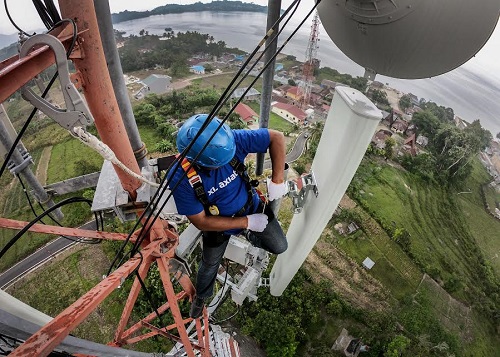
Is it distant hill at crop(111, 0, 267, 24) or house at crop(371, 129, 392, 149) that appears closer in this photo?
house at crop(371, 129, 392, 149)

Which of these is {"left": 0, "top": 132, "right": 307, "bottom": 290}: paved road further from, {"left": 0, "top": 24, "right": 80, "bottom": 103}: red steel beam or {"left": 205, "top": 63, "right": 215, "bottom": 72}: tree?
{"left": 205, "top": 63, "right": 215, "bottom": 72}: tree

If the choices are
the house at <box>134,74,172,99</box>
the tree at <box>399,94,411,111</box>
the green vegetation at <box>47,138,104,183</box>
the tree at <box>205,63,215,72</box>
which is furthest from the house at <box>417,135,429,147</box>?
the green vegetation at <box>47,138,104,183</box>

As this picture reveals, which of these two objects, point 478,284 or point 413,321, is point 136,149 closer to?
point 413,321

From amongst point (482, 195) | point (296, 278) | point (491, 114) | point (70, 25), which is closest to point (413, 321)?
point (296, 278)

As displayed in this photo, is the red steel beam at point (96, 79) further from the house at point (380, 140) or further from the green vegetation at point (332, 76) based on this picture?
the green vegetation at point (332, 76)

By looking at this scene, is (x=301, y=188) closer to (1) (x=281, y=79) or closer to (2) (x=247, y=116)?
(2) (x=247, y=116)

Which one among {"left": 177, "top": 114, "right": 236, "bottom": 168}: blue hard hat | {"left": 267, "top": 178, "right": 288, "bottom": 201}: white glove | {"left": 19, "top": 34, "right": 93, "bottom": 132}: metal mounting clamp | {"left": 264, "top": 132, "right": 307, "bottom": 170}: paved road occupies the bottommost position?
{"left": 264, "top": 132, "right": 307, "bottom": 170}: paved road

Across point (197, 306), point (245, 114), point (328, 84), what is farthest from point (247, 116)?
point (197, 306)
